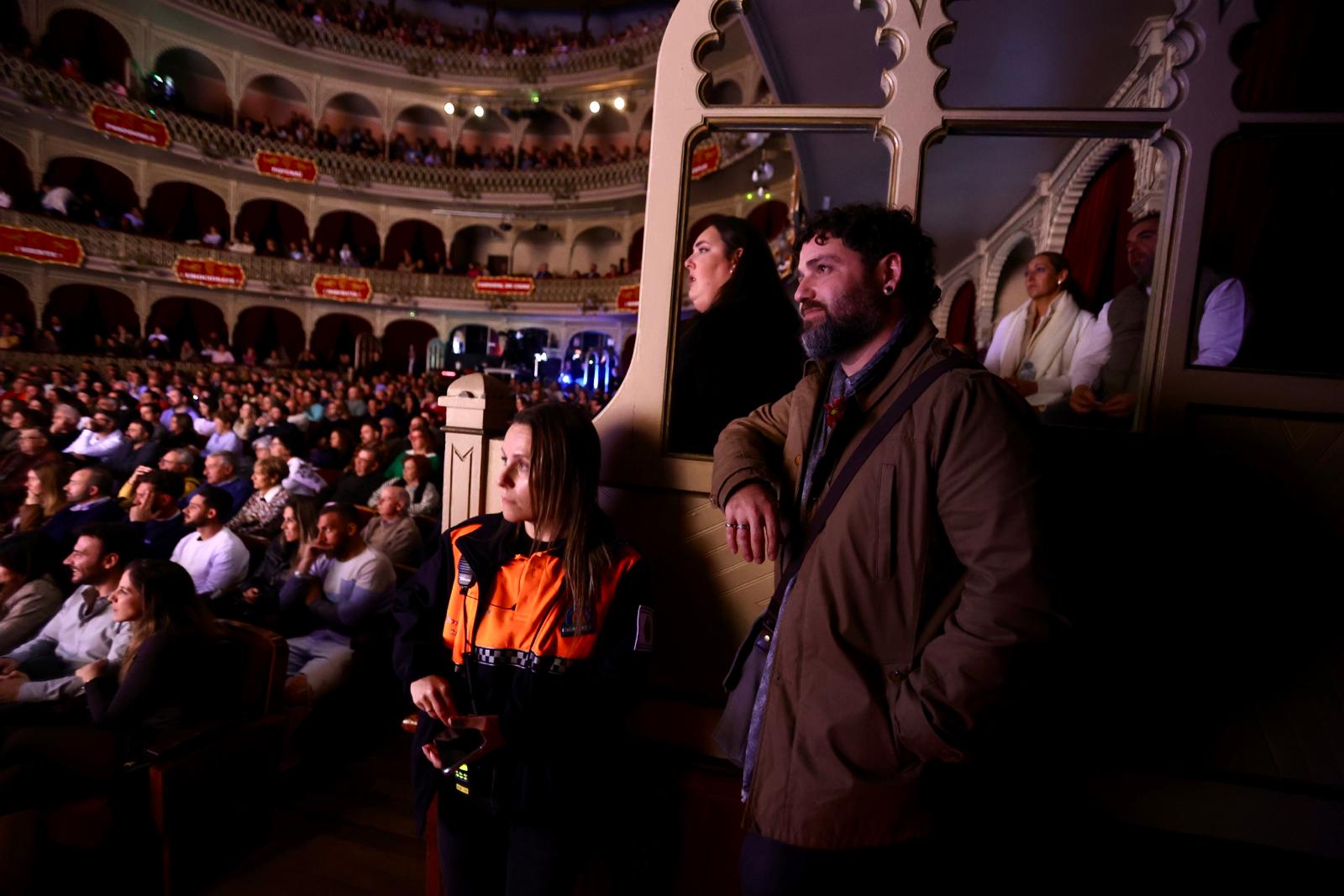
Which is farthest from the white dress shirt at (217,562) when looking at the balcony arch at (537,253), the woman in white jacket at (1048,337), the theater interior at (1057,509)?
the balcony arch at (537,253)

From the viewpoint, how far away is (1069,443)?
1.68 metres

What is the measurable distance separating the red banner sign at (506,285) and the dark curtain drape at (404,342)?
2.67m

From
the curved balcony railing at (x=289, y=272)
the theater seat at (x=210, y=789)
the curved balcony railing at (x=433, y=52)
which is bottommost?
the theater seat at (x=210, y=789)

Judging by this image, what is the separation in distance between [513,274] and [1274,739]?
67.8ft

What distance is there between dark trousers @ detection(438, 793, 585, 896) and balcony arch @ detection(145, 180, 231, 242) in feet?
68.6

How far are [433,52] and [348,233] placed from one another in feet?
19.6

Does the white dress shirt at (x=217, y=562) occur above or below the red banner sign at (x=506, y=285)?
below

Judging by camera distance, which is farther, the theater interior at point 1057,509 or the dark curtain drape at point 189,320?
the dark curtain drape at point 189,320

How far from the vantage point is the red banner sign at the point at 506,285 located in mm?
19562

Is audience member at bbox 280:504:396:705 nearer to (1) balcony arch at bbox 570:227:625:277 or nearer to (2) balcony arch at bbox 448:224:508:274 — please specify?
(1) balcony arch at bbox 570:227:625:277

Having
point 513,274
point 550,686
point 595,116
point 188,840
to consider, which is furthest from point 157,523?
point 595,116

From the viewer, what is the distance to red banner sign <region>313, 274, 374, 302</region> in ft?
60.4

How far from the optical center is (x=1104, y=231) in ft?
14.6

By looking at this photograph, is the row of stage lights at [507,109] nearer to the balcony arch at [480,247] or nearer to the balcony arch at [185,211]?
the balcony arch at [480,247]
